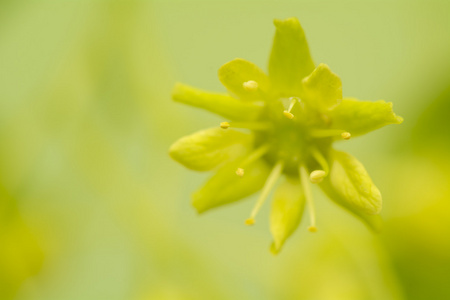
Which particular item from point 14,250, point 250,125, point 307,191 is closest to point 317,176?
point 307,191

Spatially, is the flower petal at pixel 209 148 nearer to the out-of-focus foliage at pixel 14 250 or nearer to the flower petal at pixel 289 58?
the flower petal at pixel 289 58

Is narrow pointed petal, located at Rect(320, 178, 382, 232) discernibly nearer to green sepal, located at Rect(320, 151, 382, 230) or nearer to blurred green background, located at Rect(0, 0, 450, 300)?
green sepal, located at Rect(320, 151, 382, 230)

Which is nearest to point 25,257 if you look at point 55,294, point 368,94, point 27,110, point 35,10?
point 55,294

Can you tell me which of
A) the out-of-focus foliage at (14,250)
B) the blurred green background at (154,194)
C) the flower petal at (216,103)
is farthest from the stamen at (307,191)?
the out-of-focus foliage at (14,250)

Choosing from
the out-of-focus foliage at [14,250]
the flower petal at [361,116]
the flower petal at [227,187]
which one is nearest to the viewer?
the flower petal at [361,116]

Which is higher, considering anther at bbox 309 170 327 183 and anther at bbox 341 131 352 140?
anther at bbox 341 131 352 140

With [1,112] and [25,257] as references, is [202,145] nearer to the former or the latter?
[25,257]

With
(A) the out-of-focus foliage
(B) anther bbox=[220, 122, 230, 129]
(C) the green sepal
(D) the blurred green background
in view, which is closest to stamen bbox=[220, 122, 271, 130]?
(B) anther bbox=[220, 122, 230, 129]
